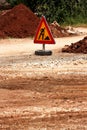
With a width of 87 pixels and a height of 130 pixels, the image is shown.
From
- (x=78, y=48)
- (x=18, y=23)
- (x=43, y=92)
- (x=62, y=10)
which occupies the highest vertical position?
(x=43, y=92)

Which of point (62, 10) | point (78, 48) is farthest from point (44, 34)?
point (62, 10)

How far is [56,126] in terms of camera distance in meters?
6.42

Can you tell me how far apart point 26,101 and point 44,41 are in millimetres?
5440

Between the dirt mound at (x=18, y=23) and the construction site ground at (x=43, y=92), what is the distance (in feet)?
22.0

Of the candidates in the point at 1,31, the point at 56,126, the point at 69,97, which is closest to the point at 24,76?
the point at 69,97

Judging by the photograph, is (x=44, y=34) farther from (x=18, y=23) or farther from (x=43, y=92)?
(x=18, y=23)

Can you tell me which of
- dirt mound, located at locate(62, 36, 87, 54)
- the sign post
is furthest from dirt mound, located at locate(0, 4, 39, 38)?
the sign post

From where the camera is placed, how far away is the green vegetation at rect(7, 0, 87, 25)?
2728 cm

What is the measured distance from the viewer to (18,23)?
21.1 meters

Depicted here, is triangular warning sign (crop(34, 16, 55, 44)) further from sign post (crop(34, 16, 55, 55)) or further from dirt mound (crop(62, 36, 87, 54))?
dirt mound (crop(62, 36, 87, 54))

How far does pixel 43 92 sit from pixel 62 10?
19.9m

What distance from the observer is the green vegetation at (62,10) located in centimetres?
2728

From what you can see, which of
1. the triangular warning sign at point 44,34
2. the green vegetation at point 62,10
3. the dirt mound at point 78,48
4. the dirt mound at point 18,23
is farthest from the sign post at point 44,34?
the green vegetation at point 62,10

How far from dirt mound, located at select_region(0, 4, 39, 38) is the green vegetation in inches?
193
